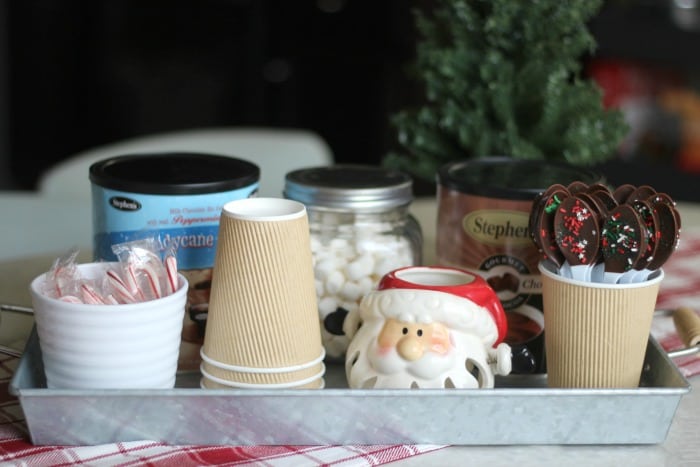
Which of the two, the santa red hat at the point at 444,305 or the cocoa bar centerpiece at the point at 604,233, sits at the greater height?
the cocoa bar centerpiece at the point at 604,233

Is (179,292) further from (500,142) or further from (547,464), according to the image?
(500,142)

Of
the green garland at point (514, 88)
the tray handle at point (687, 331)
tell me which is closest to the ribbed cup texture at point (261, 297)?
the tray handle at point (687, 331)

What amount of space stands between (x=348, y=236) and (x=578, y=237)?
0.78 feet

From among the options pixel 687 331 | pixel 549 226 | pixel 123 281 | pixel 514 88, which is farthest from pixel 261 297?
pixel 514 88

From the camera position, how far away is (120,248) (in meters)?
0.81

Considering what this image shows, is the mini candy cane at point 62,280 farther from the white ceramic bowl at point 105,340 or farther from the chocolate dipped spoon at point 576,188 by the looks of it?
the chocolate dipped spoon at point 576,188

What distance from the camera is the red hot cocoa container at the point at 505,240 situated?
901 mm

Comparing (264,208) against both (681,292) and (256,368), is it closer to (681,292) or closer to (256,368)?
(256,368)

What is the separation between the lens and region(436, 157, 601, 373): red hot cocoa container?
2.96ft

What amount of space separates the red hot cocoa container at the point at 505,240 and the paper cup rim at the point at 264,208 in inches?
7.2

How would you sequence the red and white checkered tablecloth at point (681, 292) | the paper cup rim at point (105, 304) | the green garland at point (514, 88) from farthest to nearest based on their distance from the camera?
1. the green garland at point (514, 88)
2. the red and white checkered tablecloth at point (681, 292)
3. the paper cup rim at point (105, 304)

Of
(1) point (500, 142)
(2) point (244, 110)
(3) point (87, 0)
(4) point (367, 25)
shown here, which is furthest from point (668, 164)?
(3) point (87, 0)

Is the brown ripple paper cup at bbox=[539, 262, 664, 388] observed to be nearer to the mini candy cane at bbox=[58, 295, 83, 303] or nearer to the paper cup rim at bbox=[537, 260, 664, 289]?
the paper cup rim at bbox=[537, 260, 664, 289]

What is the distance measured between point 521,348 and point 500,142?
18.6 inches
